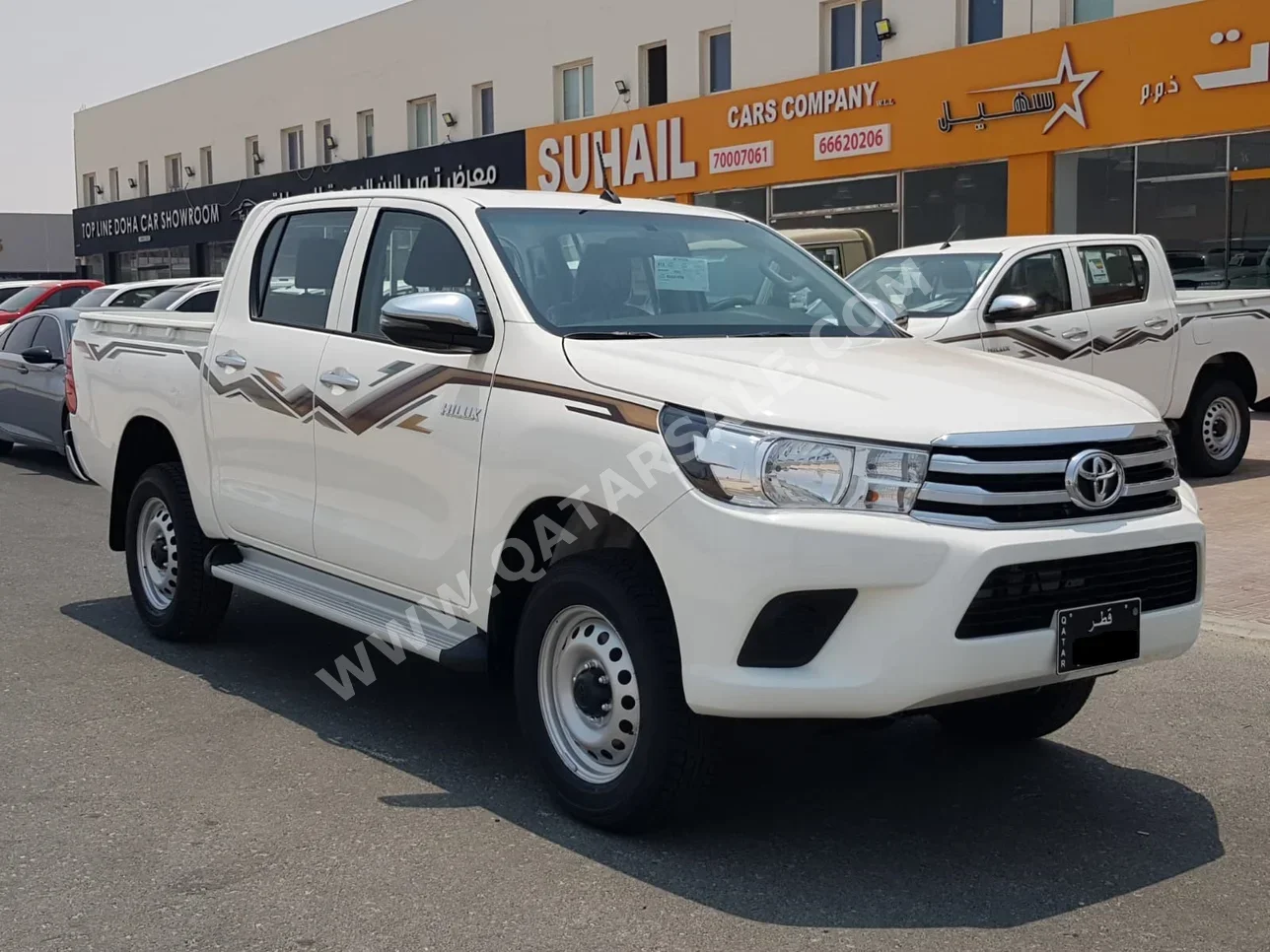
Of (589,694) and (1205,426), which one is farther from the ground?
(1205,426)

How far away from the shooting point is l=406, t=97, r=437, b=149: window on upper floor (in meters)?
34.3

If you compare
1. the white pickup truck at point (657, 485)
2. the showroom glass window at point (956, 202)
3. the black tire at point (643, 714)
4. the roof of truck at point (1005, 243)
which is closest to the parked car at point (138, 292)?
the roof of truck at point (1005, 243)

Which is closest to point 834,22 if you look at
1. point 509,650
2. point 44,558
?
point 44,558

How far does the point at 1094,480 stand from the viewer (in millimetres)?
4137

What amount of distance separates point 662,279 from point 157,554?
3099mm

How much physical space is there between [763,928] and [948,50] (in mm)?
20239

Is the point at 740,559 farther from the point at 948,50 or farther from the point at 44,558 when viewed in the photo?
the point at 948,50

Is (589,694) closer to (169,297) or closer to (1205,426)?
(1205,426)

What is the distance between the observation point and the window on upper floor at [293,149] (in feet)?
128

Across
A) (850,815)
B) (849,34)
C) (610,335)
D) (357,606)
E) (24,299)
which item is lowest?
(850,815)

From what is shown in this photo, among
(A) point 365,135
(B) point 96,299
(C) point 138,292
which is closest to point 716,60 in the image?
(A) point 365,135

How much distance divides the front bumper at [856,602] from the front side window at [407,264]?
1.69m

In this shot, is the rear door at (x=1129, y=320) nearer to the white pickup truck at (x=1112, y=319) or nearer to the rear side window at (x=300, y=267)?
the white pickup truck at (x=1112, y=319)

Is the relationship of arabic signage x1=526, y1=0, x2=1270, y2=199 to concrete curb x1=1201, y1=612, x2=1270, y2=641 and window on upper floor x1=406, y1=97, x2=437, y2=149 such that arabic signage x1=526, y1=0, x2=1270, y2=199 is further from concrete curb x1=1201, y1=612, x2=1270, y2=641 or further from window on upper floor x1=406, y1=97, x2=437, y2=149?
concrete curb x1=1201, y1=612, x2=1270, y2=641
